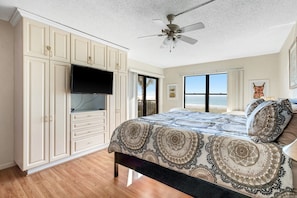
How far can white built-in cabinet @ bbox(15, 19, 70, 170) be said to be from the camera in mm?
2324

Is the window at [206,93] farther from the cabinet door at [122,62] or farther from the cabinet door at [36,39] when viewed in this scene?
the cabinet door at [36,39]

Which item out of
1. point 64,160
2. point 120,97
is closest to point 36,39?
point 120,97

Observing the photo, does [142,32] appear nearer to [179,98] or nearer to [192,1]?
[192,1]

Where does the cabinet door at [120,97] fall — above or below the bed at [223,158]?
above

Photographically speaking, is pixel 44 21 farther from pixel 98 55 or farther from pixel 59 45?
pixel 98 55

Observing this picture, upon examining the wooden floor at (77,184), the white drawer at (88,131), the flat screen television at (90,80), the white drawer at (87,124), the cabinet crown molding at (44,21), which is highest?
the cabinet crown molding at (44,21)

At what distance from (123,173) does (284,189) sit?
6.50 feet

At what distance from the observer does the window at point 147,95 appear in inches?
219

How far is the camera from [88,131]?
318 centimetres

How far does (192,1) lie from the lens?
6.40ft

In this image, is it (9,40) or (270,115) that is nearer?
(270,115)

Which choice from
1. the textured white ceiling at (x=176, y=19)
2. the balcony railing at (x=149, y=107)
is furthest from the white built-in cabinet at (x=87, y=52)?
the balcony railing at (x=149, y=107)

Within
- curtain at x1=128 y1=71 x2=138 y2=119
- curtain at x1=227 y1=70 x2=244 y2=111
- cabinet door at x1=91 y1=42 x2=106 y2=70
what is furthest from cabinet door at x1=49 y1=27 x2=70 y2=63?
curtain at x1=227 y1=70 x2=244 y2=111

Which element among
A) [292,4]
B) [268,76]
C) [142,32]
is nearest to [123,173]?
[142,32]
